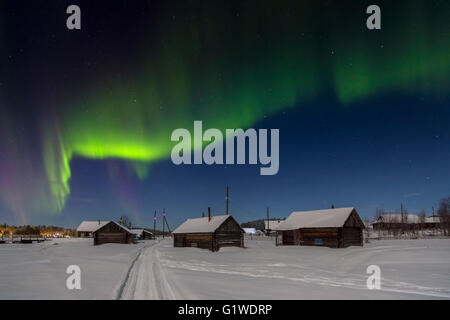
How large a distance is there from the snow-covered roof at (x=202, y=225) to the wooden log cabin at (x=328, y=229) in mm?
10606

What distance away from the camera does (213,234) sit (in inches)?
1580

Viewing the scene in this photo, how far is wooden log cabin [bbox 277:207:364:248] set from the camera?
1549 inches

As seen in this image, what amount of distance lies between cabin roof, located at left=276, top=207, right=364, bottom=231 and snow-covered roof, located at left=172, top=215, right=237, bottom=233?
35.1 ft

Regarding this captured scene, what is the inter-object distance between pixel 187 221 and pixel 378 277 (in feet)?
127

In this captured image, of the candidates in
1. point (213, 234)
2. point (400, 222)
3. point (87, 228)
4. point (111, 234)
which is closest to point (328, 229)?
point (213, 234)

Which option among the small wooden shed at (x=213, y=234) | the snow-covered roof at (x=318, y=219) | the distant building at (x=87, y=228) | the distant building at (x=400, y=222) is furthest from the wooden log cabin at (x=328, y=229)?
the distant building at (x=87, y=228)

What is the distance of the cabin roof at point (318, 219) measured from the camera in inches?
1581

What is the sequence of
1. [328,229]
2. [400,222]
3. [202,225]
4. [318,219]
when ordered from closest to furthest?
[328,229], [318,219], [202,225], [400,222]

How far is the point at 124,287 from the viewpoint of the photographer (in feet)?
40.0

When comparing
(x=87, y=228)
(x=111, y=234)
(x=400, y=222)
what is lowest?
(x=87, y=228)

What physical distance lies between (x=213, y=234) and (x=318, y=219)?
1574 centimetres

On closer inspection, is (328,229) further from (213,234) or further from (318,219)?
(213,234)

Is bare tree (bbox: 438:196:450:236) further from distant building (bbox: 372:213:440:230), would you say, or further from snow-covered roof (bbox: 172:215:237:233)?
snow-covered roof (bbox: 172:215:237:233)
